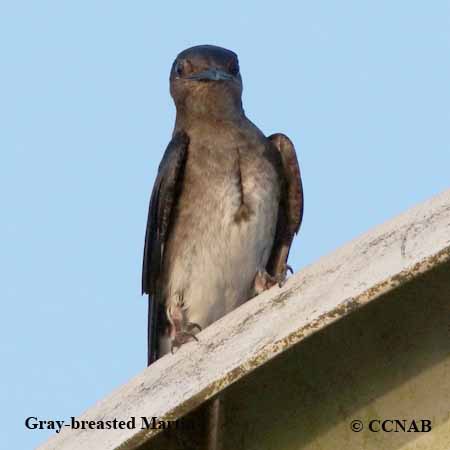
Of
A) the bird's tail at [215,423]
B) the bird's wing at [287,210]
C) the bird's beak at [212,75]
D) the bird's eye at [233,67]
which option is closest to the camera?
the bird's tail at [215,423]

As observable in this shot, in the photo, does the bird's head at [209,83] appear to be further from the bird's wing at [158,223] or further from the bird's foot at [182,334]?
the bird's foot at [182,334]

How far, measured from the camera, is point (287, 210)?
759 centimetres

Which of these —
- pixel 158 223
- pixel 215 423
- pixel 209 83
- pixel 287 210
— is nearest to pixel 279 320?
pixel 215 423

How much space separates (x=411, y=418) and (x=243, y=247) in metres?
3.30

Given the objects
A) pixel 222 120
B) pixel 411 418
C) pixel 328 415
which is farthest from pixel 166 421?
pixel 222 120

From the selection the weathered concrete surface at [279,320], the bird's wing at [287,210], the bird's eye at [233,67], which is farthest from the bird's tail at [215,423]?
the bird's eye at [233,67]

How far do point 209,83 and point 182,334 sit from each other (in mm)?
2564

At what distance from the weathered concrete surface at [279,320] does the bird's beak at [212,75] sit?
11.8ft

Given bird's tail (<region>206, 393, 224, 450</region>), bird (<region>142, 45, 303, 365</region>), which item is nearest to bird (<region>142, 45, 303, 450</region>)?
bird (<region>142, 45, 303, 365</region>)

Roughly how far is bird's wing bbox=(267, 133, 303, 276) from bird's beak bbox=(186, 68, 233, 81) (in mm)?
614

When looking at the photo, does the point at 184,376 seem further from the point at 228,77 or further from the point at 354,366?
the point at 228,77

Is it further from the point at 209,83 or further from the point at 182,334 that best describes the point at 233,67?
the point at 182,334

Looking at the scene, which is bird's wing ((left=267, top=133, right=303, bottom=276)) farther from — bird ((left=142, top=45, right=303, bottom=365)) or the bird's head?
the bird's head

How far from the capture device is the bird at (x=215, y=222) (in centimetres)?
719
